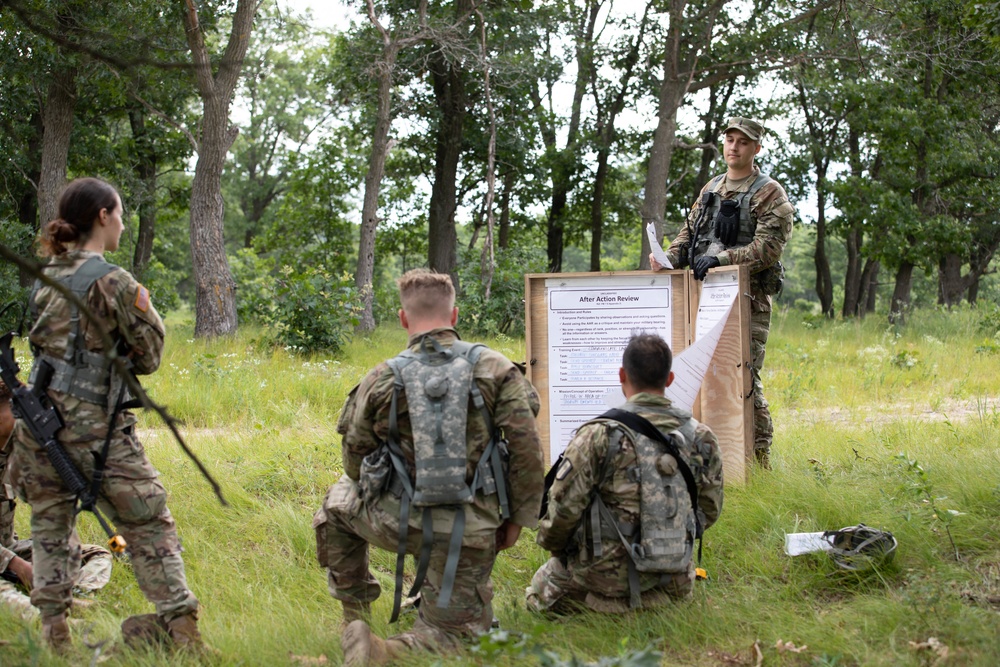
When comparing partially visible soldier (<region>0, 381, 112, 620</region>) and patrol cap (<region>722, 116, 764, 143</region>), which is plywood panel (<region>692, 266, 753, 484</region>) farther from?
partially visible soldier (<region>0, 381, 112, 620</region>)

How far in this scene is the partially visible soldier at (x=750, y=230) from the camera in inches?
220

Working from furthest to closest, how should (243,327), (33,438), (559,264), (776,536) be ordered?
(559,264) < (243,327) < (776,536) < (33,438)

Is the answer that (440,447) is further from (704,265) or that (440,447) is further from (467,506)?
(704,265)

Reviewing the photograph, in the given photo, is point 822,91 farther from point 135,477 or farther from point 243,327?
point 135,477

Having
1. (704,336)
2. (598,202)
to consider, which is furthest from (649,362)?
(598,202)

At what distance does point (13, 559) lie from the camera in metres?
4.59

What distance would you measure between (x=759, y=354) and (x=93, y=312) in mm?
4003

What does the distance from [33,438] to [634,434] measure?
2.46 m

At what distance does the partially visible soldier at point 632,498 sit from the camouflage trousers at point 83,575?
8.21 feet

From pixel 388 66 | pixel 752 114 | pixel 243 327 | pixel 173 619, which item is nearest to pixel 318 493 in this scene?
pixel 173 619

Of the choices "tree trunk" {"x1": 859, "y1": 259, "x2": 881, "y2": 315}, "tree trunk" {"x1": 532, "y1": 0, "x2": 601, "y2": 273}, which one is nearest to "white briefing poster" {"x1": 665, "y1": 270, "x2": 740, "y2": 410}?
"tree trunk" {"x1": 532, "y1": 0, "x2": 601, "y2": 273}

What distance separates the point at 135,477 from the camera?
12.0 feet

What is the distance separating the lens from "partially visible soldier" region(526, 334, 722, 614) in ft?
12.4

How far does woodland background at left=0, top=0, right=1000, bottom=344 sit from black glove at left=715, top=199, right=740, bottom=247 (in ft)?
20.3
